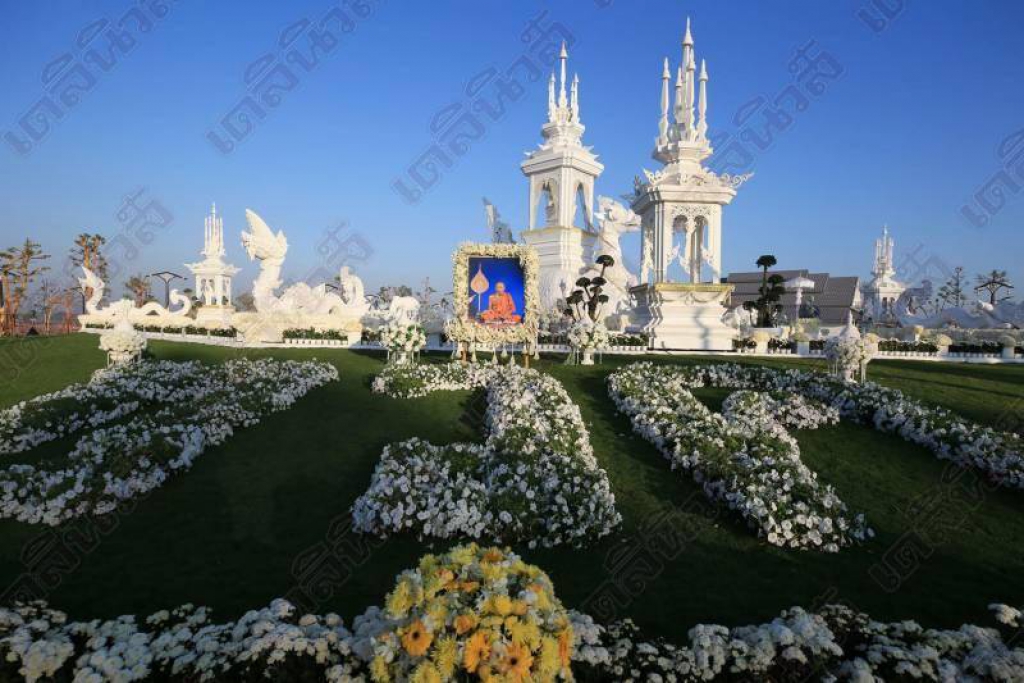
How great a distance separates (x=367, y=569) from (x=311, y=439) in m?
5.83

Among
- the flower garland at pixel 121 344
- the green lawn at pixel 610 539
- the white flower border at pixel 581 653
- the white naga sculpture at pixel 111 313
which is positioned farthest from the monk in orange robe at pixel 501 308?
the white naga sculpture at pixel 111 313

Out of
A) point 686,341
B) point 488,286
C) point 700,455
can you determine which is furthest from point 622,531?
point 686,341

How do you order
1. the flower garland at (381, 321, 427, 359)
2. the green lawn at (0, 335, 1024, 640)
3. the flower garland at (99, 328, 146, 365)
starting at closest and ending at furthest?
the green lawn at (0, 335, 1024, 640), the flower garland at (99, 328, 146, 365), the flower garland at (381, 321, 427, 359)

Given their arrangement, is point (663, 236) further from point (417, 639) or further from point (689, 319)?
point (417, 639)

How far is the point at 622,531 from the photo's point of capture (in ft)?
27.1

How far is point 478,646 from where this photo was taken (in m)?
3.71

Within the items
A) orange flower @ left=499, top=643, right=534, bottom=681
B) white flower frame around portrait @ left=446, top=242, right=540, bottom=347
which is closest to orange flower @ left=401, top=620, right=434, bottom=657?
orange flower @ left=499, top=643, right=534, bottom=681

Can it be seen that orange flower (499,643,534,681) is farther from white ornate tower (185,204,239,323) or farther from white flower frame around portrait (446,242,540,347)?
white ornate tower (185,204,239,323)

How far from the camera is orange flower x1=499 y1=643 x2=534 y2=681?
3.65 m

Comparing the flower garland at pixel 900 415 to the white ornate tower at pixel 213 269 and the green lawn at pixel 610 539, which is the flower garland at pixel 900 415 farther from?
the white ornate tower at pixel 213 269

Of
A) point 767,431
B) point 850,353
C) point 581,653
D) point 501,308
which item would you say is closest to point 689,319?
point 501,308

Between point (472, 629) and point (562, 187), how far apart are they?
4809 centimetres

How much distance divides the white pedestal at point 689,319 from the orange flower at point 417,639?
26658 millimetres

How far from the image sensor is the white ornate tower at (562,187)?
48.7m
